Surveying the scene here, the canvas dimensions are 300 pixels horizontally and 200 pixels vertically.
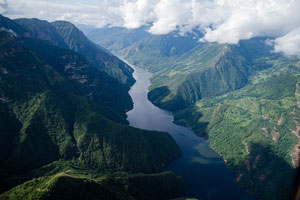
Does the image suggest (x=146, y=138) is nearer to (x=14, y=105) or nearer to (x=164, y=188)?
(x=164, y=188)

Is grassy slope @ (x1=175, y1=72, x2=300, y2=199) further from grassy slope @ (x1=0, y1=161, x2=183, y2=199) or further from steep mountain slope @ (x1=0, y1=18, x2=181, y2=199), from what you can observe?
grassy slope @ (x1=0, y1=161, x2=183, y2=199)

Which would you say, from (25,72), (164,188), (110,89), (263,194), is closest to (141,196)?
(164,188)

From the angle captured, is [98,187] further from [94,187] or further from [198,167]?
[198,167]

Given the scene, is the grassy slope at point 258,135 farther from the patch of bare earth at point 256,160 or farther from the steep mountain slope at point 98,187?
the steep mountain slope at point 98,187

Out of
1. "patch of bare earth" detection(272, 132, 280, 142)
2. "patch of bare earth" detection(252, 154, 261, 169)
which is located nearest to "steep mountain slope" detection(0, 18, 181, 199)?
"patch of bare earth" detection(252, 154, 261, 169)

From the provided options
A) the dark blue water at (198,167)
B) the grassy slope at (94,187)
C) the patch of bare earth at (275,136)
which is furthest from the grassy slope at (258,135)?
the grassy slope at (94,187)

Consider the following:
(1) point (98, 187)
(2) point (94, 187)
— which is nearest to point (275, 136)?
(1) point (98, 187)
